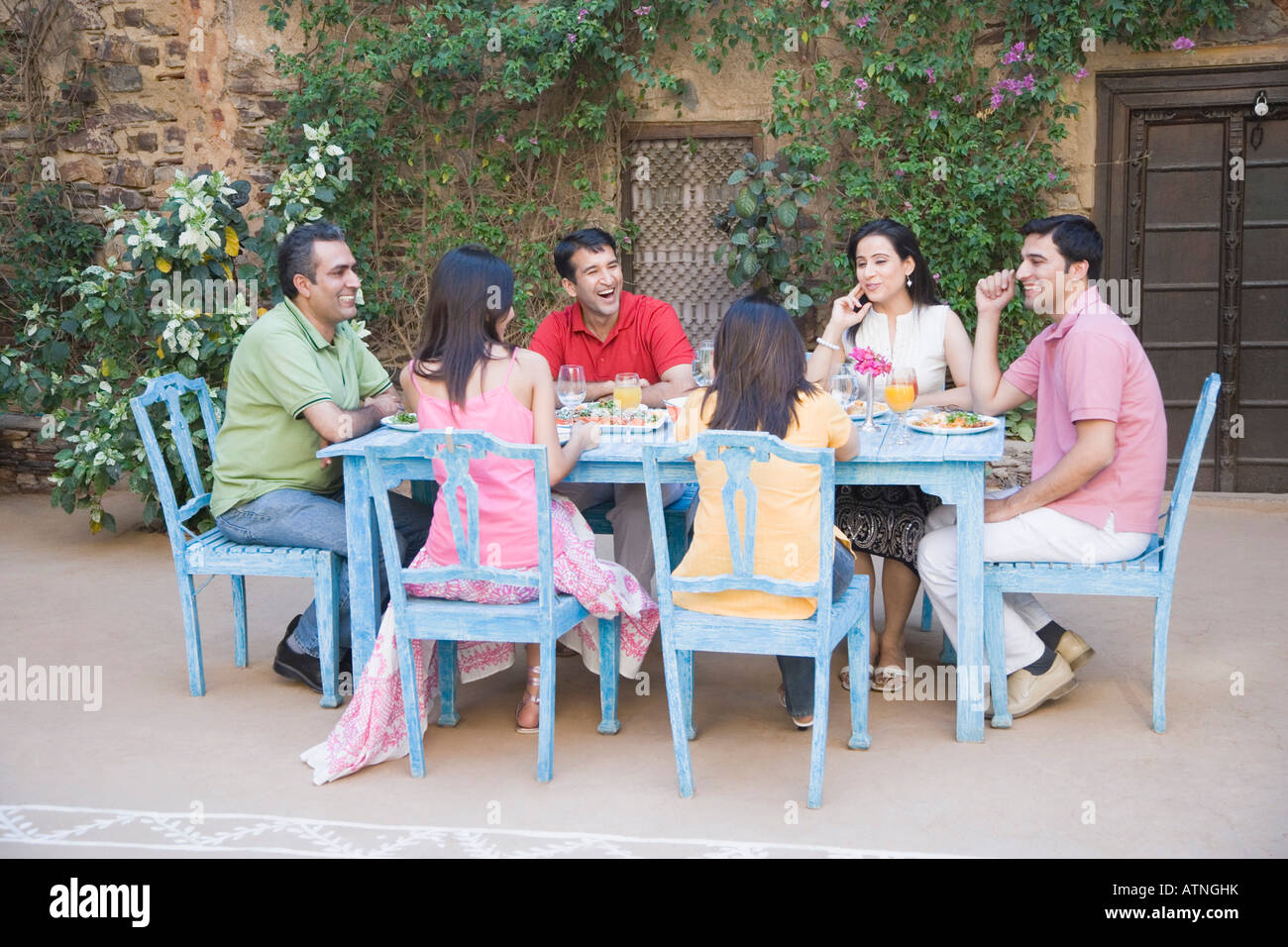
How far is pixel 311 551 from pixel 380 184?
12.6 ft

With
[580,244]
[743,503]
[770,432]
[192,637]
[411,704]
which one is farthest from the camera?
[580,244]

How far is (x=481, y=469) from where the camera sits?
339 cm

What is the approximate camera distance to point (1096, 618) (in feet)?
15.6

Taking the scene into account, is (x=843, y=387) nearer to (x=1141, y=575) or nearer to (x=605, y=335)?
(x=1141, y=575)

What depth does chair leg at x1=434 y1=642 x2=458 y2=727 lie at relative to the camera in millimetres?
3838

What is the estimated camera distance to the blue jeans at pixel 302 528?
157 inches

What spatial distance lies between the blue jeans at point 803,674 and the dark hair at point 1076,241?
106 cm

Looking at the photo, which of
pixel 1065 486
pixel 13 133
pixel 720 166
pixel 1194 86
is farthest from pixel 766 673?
pixel 13 133

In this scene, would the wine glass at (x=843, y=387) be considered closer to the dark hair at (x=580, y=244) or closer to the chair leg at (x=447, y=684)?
the dark hair at (x=580, y=244)

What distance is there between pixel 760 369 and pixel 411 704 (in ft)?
4.20

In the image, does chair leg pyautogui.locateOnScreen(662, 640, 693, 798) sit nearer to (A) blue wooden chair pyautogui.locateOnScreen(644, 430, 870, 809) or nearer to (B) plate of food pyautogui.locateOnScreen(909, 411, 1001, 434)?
(A) blue wooden chair pyautogui.locateOnScreen(644, 430, 870, 809)

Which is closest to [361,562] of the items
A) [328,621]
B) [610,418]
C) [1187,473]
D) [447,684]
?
[328,621]

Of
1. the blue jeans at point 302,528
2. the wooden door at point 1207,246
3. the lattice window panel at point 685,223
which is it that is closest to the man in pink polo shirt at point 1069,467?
the blue jeans at point 302,528

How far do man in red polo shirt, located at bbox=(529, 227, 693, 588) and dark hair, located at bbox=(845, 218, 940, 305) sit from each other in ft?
2.53
